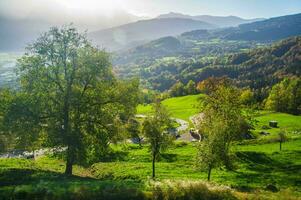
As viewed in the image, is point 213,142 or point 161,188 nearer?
point 161,188

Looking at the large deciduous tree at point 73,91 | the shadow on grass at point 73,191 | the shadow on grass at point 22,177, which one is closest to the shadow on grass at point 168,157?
the large deciduous tree at point 73,91

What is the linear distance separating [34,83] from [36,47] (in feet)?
13.9

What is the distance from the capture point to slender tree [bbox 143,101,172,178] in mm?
49094

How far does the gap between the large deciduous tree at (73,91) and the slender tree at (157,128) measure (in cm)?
561

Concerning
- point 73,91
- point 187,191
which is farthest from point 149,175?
point 187,191

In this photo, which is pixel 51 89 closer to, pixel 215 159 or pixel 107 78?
pixel 107 78

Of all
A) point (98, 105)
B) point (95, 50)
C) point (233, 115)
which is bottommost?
point (233, 115)

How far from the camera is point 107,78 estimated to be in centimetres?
4419

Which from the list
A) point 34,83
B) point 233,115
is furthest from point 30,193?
point 233,115

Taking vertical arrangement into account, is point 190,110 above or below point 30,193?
below

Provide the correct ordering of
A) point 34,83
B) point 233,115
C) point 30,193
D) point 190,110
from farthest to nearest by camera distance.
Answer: point 190,110 → point 233,115 → point 34,83 → point 30,193

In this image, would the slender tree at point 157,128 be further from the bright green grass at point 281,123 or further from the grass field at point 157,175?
the bright green grass at point 281,123

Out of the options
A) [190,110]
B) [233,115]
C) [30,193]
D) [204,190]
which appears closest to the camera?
→ [30,193]

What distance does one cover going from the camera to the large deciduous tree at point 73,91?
138 feet
